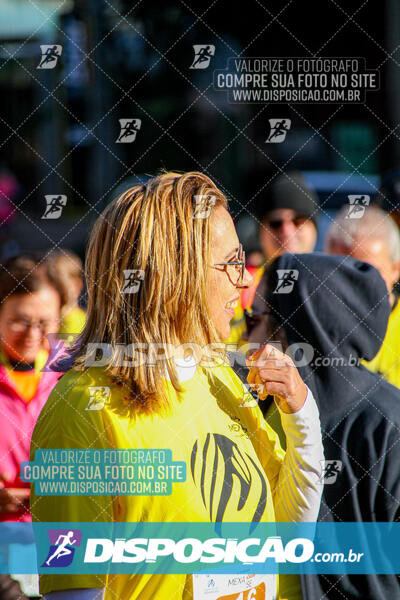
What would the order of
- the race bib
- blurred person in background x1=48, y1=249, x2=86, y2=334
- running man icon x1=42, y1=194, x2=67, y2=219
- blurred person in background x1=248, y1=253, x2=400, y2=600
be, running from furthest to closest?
1. blurred person in background x1=48, y1=249, x2=86, y2=334
2. running man icon x1=42, y1=194, x2=67, y2=219
3. blurred person in background x1=248, y1=253, x2=400, y2=600
4. the race bib

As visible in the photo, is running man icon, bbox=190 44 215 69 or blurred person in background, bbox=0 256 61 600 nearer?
blurred person in background, bbox=0 256 61 600

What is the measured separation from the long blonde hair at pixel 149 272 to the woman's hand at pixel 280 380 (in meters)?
0.24

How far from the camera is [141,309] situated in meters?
1.46

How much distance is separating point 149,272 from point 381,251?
120 cm

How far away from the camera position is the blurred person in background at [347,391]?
185 cm

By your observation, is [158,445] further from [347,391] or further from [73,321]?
[73,321]

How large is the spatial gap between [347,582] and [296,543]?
0.26 meters

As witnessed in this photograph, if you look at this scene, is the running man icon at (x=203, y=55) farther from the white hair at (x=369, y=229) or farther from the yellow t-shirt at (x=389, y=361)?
the yellow t-shirt at (x=389, y=361)

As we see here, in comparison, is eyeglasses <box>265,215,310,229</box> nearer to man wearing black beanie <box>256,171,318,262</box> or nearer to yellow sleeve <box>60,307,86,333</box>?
man wearing black beanie <box>256,171,318,262</box>

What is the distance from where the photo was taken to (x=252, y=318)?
7.13ft

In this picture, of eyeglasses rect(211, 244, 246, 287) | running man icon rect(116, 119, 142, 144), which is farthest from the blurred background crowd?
eyeglasses rect(211, 244, 246, 287)

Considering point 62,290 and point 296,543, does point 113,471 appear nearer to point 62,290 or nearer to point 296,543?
point 296,543

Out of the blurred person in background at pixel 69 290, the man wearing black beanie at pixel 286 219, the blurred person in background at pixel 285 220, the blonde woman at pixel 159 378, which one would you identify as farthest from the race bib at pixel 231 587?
the man wearing black beanie at pixel 286 219

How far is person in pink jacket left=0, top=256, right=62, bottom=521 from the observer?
6.82 ft
